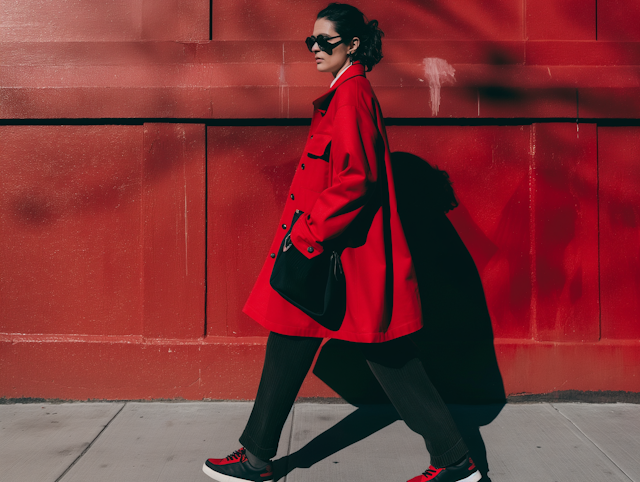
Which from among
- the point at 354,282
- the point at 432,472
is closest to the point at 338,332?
the point at 354,282

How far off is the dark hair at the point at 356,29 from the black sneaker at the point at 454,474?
5.53 feet

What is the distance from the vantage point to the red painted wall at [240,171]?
3504 millimetres

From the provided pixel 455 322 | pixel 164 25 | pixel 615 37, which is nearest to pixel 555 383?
pixel 455 322

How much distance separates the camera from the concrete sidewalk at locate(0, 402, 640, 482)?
A: 2.66 m

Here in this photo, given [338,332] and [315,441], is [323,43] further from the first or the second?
[315,441]

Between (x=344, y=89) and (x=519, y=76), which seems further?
(x=519, y=76)

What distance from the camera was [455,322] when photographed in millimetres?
3592

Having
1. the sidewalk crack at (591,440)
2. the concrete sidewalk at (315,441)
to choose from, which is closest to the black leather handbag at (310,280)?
the concrete sidewalk at (315,441)

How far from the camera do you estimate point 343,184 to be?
7.00ft

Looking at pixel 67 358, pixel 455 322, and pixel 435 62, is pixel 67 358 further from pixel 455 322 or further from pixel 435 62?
pixel 435 62

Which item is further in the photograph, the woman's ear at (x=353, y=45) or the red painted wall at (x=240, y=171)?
the red painted wall at (x=240, y=171)

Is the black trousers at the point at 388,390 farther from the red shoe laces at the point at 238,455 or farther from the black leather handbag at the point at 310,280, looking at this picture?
the black leather handbag at the point at 310,280

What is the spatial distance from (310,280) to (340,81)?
2.62ft

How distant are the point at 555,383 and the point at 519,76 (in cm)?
183
